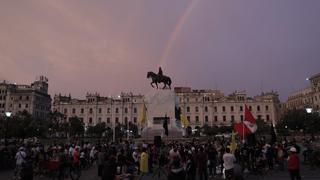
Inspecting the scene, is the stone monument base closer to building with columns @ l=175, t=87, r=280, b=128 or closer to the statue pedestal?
the statue pedestal

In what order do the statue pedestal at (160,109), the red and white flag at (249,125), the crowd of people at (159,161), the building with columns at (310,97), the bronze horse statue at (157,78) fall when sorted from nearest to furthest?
the crowd of people at (159,161) < the red and white flag at (249,125) < the statue pedestal at (160,109) < the bronze horse statue at (157,78) < the building with columns at (310,97)

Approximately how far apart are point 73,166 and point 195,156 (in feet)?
20.3

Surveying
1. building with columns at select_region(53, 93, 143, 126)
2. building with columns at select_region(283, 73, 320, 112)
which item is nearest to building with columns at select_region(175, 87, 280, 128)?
building with columns at select_region(283, 73, 320, 112)

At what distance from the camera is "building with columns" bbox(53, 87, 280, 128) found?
11612 centimetres

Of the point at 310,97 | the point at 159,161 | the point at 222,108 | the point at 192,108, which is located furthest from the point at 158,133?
the point at 310,97

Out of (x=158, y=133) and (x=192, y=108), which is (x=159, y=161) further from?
(x=192, y=108)

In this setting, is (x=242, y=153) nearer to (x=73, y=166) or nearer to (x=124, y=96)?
(x=73, y=166)

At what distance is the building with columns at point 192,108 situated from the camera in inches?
4572

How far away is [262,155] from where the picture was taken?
21.4m

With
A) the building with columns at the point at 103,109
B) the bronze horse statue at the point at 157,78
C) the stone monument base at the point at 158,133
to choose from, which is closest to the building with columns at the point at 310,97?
the building with columns at the point at 103,109

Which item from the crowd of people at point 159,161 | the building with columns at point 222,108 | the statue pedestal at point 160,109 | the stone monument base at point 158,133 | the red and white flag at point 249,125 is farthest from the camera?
the building with columns at point 222,108

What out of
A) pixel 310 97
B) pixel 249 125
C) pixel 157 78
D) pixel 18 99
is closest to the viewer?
pixel 249 125

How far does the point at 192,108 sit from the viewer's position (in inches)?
4609

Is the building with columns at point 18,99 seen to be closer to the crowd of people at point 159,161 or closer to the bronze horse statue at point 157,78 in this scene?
the bronze horse statue at point 157,78
